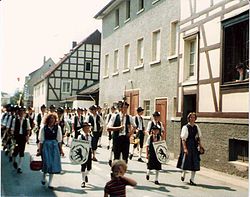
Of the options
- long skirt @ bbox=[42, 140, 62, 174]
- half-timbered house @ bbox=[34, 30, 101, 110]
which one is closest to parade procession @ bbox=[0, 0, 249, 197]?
long skirt @ bbox=[42, 140, 62, 174]

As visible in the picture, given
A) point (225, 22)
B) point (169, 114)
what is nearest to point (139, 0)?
point (169, 114)

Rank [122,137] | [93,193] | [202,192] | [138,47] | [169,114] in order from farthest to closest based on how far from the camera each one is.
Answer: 1. [138,47]
2. [169,114]
3. [122,137]
4. [202,192]
5. [93,193]

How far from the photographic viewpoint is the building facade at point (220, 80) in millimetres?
8578

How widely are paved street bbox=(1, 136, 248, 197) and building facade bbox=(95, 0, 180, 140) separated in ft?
12.7

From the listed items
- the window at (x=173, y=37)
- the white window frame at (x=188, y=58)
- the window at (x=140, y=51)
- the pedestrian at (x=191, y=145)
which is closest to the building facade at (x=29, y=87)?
the window at (x=140, y=51)

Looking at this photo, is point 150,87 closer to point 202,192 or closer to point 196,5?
point 196,5

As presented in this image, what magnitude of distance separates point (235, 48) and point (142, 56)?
20.8ft

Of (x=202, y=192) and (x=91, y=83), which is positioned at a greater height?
(x=91, y=83)

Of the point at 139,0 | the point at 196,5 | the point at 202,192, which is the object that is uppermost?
the point at 139,0

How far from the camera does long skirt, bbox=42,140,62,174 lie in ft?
22.1

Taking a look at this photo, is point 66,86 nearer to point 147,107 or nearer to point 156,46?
point 147,107

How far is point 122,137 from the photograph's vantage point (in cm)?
843

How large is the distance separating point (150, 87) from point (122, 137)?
5.58m

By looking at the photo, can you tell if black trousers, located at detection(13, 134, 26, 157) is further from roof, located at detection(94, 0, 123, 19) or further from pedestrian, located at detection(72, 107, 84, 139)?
roof, located at detection(94, 0, 123, 19)
